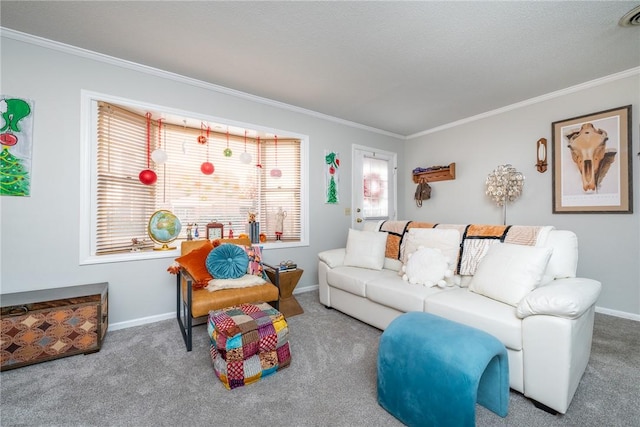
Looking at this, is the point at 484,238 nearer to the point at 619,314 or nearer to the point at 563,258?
the point at 563,258

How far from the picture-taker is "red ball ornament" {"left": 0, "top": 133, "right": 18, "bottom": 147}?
2.16 meters

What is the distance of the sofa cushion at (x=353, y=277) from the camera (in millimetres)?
2688

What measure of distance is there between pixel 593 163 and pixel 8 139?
553cm

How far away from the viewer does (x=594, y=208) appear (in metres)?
2.99

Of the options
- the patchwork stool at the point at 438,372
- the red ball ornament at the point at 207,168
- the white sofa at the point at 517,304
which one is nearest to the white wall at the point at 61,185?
the red ball ornament at the point at 207,168

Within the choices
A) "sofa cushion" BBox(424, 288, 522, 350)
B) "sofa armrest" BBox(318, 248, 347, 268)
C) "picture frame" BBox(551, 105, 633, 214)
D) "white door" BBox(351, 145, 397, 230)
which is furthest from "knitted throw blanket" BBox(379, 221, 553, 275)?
"white door" BBox(351, 145, 397, 230)

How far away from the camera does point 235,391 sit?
5.64 feet

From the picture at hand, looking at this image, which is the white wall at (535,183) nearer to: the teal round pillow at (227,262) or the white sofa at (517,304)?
the white sofa at (517,304)

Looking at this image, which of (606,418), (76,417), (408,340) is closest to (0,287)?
(76,417)

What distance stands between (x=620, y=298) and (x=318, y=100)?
13.1ft

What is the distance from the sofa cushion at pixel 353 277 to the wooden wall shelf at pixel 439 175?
2.28 meters

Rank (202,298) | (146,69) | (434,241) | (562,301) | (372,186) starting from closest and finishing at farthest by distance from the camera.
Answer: (562,301) → (202,298) → (434,241) → (146,69) → (372,186)

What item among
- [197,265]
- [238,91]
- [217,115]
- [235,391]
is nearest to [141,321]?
[197,265]

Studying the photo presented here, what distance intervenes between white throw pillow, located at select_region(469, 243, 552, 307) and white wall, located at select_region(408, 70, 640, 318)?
1.86m
